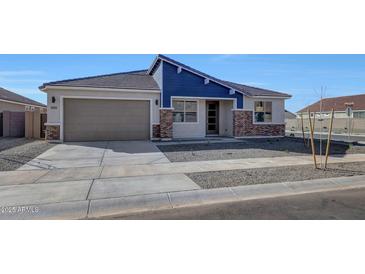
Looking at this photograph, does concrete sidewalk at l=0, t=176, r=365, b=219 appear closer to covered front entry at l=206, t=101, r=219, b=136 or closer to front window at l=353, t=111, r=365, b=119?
covered front entry at l=206, t=101, r=219, b=136

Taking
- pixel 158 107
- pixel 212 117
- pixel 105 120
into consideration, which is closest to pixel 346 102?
pixel 212 117

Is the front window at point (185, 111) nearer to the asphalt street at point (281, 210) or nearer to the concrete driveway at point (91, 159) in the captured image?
the concrete driveway at point (91, 159)

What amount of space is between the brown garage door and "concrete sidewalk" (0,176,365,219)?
9.40 metres

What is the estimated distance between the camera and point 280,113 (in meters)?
19.4

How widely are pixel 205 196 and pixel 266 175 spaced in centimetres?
247

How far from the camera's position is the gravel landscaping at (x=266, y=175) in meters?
6.53

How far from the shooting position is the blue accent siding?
1631 centimetres

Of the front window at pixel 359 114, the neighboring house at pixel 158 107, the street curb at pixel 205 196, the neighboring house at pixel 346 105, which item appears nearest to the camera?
the street curb at pixel 205 196

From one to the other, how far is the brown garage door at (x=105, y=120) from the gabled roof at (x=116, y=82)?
0.90m

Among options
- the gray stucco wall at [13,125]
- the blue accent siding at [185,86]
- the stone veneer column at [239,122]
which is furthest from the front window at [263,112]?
the gray stucco wall at [13,125]

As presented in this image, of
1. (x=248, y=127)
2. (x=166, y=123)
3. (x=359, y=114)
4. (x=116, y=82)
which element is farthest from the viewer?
(x=359, y=114)

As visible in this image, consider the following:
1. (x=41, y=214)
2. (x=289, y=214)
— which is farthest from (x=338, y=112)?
(x=41, y=214)

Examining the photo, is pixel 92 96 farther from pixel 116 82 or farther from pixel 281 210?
pixel 281 210

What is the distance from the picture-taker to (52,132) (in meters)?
14.5
